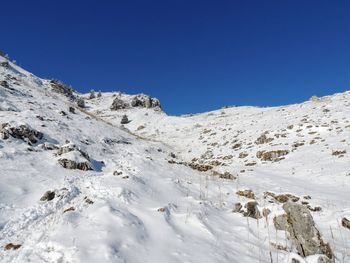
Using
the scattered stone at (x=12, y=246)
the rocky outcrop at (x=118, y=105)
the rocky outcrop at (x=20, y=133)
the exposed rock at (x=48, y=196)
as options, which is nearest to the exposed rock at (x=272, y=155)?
the rocky outcrop at (x=20, y=133)

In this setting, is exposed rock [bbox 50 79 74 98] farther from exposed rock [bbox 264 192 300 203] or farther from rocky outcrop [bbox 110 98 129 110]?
exposed rock [bbox 264 192 300 203]

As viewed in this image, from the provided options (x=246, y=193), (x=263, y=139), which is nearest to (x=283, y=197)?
(x=246, y=193)

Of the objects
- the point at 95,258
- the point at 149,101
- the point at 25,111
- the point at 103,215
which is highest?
the point at 149,101

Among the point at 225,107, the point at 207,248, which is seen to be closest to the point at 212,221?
the point at 207,248

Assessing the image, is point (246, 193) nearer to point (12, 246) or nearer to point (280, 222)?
point (280, 222)

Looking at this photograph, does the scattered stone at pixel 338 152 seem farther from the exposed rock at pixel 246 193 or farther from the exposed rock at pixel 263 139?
the exposed rock at pixel 246 193

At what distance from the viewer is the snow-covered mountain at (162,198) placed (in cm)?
755

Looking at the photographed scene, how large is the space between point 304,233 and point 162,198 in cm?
596

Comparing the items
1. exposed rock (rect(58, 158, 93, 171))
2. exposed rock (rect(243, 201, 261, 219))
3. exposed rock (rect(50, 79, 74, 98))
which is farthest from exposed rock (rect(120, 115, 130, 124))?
exposed rock (rect(243, 201, 261, 219))

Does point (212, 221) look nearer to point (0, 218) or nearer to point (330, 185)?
point (0, 218)

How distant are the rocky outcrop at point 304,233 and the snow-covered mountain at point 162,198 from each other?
0.09 ft

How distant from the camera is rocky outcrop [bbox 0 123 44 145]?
18663 mm

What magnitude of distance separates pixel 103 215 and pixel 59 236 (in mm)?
1550

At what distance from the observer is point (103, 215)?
8.97 metres
